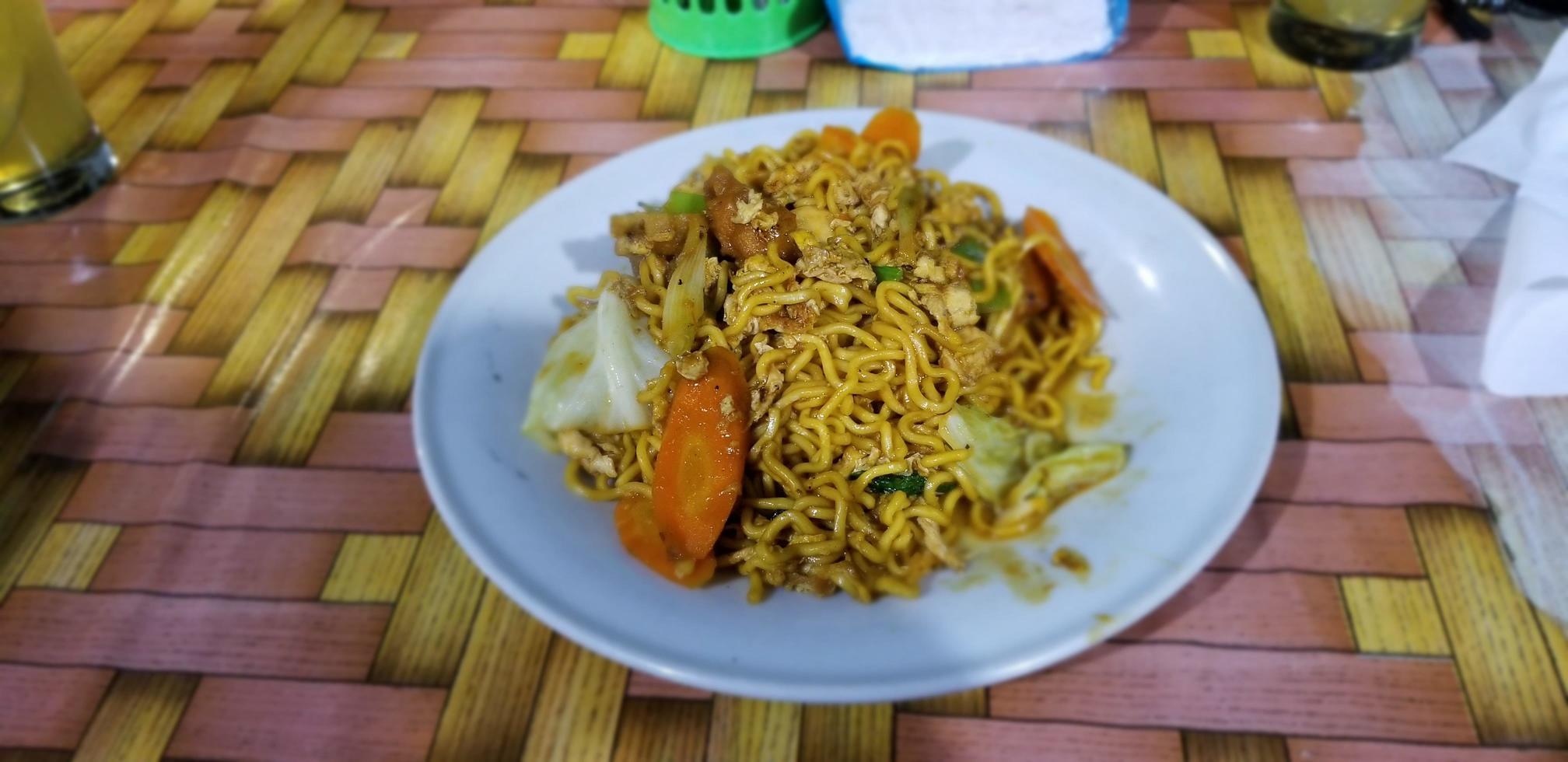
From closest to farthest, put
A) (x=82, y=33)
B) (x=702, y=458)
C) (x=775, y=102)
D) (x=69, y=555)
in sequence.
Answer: (x=702, y=458), (x=69, y=555), (x=775, y=102), (x=82, y=33)

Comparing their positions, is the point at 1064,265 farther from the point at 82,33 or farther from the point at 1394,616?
the point at 82,33

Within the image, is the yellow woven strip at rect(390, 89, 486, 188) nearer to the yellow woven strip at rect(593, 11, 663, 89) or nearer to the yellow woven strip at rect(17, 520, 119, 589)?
the yellow woven strip at rect(593, 11, 663, 89)

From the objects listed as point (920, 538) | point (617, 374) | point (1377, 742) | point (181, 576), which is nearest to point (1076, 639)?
point (920, 538)

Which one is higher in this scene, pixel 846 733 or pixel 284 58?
pixel 284 58

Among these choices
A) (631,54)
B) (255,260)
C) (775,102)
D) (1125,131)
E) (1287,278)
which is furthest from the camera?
(631,54)

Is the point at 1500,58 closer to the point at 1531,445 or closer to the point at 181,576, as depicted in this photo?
the point at 1531,445

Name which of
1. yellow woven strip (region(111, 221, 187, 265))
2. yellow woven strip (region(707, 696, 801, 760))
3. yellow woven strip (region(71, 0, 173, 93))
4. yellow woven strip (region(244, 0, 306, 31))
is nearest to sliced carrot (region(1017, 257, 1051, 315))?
Answer: yellow woven strip (region(707, 696, 801, 760))

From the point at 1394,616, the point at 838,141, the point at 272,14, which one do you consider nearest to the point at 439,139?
the point at 272,14
